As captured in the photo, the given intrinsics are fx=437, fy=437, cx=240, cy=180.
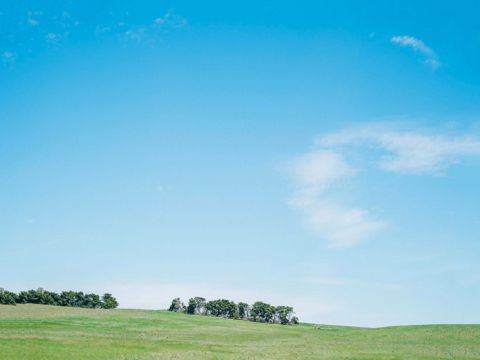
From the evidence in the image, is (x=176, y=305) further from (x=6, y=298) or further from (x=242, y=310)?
(x=6, y=298)

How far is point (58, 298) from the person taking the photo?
5645 inches

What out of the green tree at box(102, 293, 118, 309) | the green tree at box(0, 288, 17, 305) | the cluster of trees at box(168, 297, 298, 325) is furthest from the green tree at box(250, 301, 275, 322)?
the green tree at box(0, 288, 17, 305)

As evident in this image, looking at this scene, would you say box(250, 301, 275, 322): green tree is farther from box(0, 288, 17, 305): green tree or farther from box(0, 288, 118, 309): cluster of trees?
box(0, 288, 17, 305): green tree

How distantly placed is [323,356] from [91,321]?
5092 centimetres

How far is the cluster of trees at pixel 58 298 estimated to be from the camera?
373 ft

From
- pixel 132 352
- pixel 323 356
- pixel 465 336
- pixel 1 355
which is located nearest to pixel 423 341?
pixel 465 336

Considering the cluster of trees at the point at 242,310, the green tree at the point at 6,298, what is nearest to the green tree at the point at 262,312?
the cluster of trees at the point at 242,310

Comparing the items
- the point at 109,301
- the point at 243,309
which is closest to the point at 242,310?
the point at 243,309

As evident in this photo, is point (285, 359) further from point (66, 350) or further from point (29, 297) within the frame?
point (29, 297)

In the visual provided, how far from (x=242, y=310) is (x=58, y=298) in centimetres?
6176

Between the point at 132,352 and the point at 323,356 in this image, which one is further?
the point at 323,356

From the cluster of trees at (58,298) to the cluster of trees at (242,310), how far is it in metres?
28.5

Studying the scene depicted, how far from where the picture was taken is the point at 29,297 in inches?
5167

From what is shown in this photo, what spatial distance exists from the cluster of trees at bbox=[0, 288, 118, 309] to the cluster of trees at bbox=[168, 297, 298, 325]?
28.5 metres
